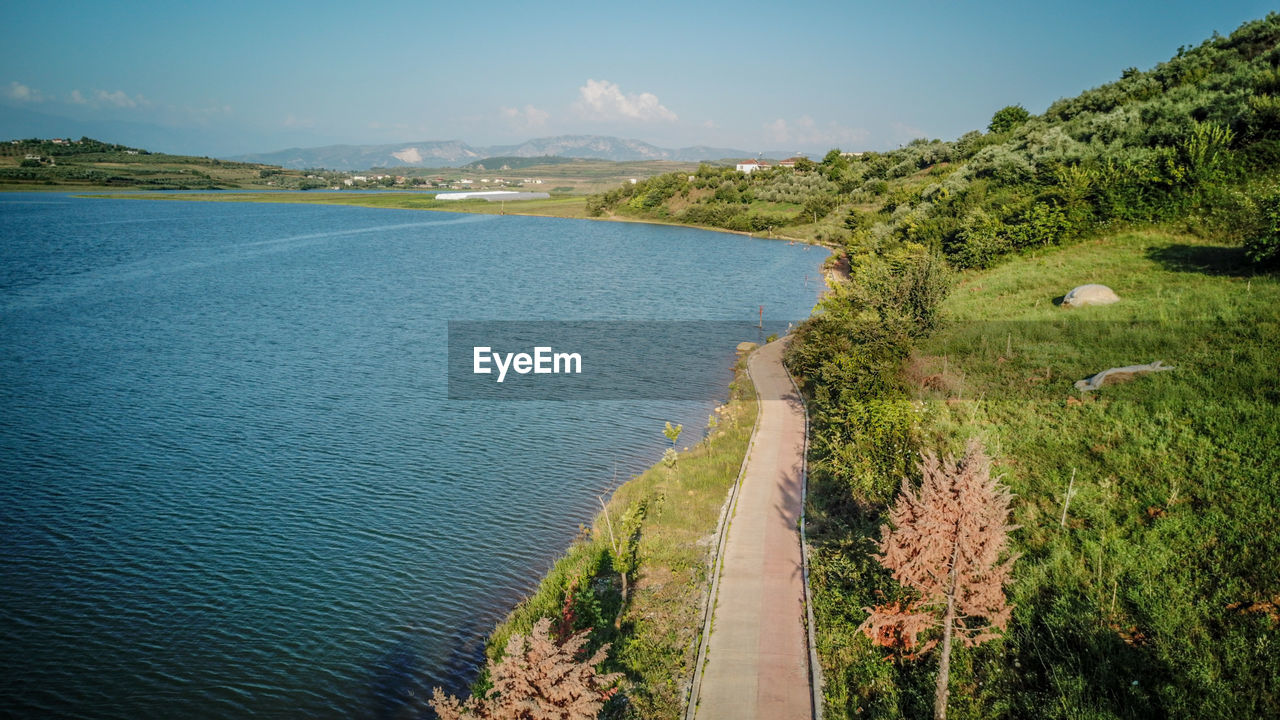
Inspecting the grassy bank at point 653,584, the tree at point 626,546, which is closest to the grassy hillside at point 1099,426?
the grassy bank at point 653,584

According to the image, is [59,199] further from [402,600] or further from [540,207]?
[402,600]

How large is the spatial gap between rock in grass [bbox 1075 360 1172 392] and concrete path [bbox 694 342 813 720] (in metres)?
9.29

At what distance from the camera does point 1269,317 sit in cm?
2095

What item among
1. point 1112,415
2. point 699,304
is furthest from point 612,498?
point 699,304

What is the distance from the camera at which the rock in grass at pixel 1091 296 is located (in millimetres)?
29480

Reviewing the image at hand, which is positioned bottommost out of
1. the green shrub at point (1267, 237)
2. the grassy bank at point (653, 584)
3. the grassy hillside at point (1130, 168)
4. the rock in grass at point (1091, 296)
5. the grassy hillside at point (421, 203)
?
the grassy bank at point (653, 584)

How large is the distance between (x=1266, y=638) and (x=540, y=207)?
→ 16912cm

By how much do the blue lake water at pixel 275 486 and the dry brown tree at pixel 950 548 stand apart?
428 inches

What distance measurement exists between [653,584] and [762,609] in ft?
11.7

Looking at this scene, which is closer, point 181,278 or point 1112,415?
point 1112,415

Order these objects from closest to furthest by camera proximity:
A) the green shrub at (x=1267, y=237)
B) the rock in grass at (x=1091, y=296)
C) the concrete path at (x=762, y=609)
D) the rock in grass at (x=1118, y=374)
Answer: the concrete path at (x=762, y=609) → the rock in grass at (x=1118, y=374) → the green shrub at (x=1267, y=237) → the rock in grass at (x=1091, y=296)

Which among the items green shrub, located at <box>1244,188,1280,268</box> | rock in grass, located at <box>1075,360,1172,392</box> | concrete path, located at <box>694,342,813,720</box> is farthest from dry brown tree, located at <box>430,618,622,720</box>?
green shrub, located at <box>1244,188,1280,268</box>

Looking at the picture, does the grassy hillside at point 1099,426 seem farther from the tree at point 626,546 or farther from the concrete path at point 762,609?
the tree at point 626,546

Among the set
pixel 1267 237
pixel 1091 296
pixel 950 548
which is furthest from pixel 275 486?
pixel 1267 237
